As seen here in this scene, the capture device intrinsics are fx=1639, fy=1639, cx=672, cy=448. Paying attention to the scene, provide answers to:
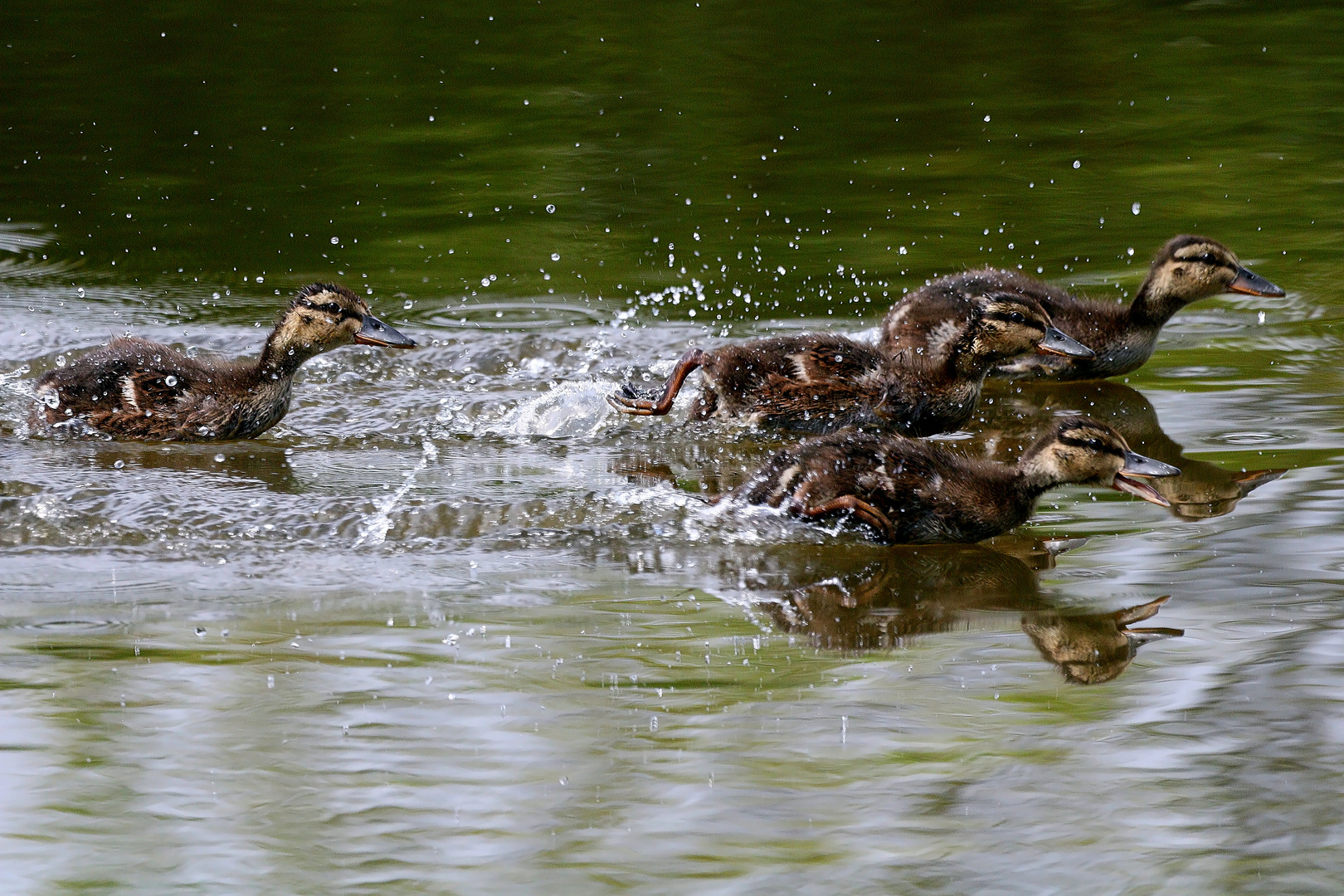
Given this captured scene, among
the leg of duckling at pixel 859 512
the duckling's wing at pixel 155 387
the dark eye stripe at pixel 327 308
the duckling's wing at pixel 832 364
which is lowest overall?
the leg of duckling at pixel 859 512

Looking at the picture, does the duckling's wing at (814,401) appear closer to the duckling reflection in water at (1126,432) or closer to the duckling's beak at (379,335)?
the duckling reflection in water at (1126,432)

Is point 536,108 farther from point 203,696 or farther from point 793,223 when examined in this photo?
point 203,696

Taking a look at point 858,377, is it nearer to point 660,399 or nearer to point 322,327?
point 660,399

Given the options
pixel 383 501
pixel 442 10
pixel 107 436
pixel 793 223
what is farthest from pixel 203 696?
pixel 442 10

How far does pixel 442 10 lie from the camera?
1384cm

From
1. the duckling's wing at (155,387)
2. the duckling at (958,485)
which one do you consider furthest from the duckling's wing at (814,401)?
the duckling's wing at (155,387)

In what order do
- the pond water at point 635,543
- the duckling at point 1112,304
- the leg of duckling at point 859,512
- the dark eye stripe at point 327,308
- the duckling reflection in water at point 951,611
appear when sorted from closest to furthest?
the pond water at point 635,543
the duckling reflection in water at point 951,611
the leg of duckling at point 859,512
the dark eye stripe at point 327,308
the duckling at point 1112,304

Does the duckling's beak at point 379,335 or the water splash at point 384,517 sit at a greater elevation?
the duckling's beak at point 379,335

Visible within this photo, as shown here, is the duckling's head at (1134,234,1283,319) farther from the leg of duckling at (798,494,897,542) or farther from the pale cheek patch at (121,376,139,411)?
the pale cheek patch at (121,376,139,411)

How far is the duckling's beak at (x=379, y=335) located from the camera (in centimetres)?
605

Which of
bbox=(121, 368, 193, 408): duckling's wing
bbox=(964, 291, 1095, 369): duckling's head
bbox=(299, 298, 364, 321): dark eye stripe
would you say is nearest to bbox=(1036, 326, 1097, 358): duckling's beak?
bbox=(964, 291, 1095, 369): duckling's head

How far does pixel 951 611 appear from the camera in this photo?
13.3 feet

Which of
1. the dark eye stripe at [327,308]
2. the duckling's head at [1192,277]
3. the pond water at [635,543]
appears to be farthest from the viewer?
the duckling's head at [1192,277]

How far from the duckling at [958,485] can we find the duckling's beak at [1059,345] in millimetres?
1272
